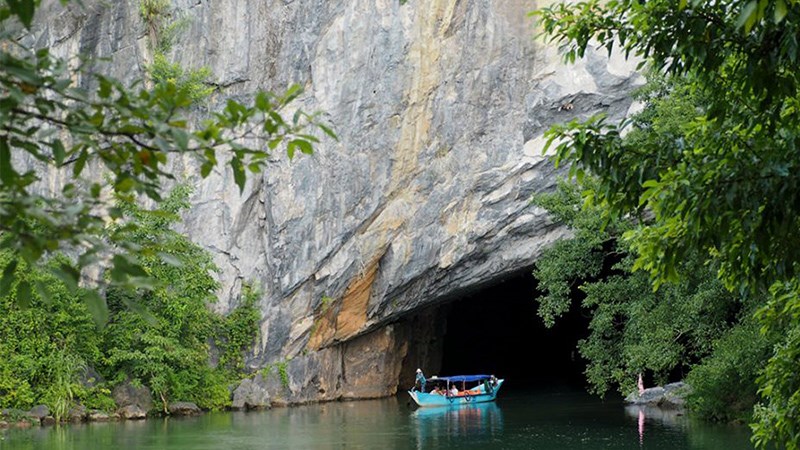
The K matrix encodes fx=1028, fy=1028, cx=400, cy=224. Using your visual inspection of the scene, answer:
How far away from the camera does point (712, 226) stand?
4.31 metres

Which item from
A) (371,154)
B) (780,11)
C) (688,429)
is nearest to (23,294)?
(780,11)

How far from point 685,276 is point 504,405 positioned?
2172cm

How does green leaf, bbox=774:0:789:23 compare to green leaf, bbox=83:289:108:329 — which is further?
green leaf, bbox=774:0:789:23

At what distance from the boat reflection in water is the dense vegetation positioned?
18.5 ft

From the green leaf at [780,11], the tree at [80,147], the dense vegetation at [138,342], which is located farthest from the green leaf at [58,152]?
the dense vegetation at [138,342]

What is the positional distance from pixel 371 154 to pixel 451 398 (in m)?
6.89

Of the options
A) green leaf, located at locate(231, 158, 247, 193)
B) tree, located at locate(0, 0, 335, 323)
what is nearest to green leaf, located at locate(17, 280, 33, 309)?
tree, located at locate(0, 0, 335, 323)

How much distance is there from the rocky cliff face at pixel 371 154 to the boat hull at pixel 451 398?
2.54 meters

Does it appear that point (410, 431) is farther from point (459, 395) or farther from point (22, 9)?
point (22, 9)

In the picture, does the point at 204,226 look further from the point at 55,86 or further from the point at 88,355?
the point at 55,86

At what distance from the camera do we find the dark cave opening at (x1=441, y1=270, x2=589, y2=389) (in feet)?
125

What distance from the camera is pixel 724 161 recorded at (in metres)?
4.32

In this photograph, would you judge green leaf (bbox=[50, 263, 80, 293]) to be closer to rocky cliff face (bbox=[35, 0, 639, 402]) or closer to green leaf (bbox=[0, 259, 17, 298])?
green leaf (bbox=[0, 259, 17, 298])

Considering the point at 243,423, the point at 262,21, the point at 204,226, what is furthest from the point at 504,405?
the point at 262,21
